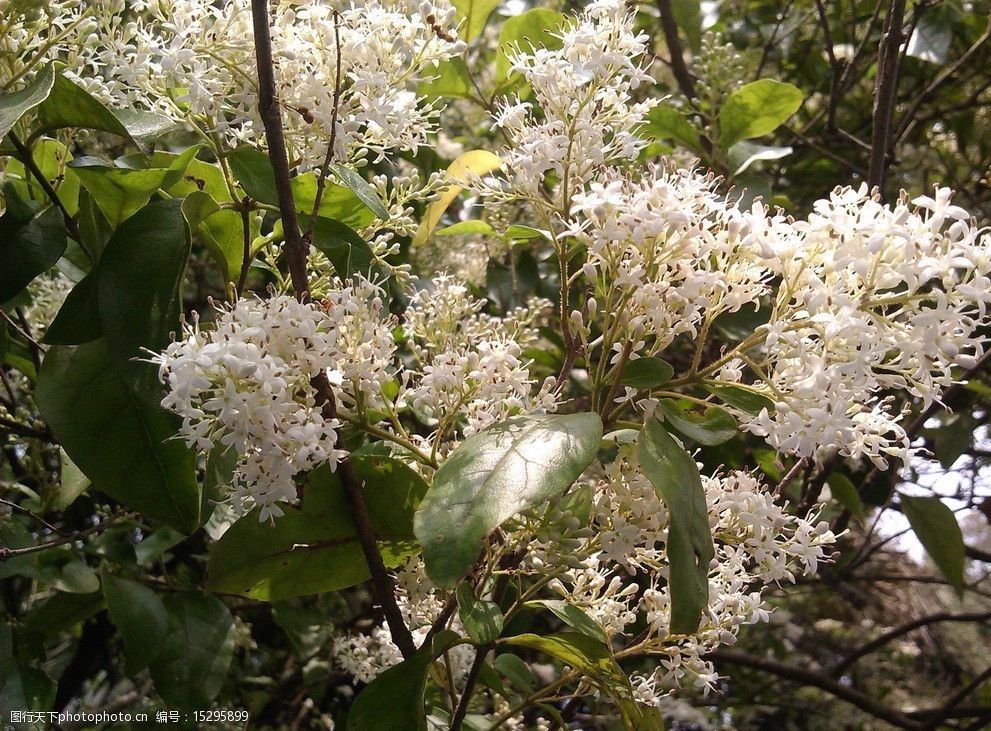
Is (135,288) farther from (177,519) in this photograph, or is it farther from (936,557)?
(936,557)

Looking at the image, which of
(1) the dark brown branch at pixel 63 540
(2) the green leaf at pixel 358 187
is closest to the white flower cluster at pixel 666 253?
(2) the green leaf at pixel 358 187

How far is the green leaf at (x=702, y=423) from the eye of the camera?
983 mm

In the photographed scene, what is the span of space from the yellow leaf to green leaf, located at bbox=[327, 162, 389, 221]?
6.6 inches

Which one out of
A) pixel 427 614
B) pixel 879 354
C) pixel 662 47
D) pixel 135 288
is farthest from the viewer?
pixel 662 47

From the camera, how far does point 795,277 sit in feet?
3.03

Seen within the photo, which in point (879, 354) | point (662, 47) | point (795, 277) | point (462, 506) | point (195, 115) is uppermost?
point (662, 47)

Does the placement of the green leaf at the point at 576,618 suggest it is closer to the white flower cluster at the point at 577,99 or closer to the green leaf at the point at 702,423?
the green leaf at the point at 702,423

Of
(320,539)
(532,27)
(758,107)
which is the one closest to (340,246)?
(320,539)

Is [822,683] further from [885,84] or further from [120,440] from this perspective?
[120,440]

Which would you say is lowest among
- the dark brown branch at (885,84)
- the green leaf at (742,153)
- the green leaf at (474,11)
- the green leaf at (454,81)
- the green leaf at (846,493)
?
the green leaf at (846,493)

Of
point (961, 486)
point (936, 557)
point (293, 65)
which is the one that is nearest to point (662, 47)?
point (961, 486)

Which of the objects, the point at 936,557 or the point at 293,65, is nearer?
the point at 293,65

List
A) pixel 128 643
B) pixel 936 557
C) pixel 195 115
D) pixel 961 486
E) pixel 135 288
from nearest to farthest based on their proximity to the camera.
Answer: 1. pixel 135 288
2. pixel 195 115
3. pixel 128 643
4. pixel 936 557
5. pixel 961 486

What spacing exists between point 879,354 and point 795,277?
0.12 m
